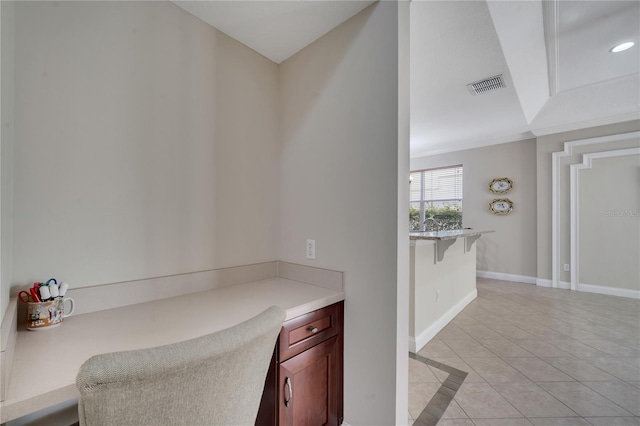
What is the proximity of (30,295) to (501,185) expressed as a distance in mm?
6063

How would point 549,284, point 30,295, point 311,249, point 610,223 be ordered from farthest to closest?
point 549,284 < point 610,223 < point 311,249 < point 30,295

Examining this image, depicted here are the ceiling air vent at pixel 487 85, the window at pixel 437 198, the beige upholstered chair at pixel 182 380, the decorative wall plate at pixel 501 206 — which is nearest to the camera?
the beige upholstered chair at pixel 182 380

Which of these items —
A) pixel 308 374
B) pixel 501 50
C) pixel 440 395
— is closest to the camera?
pixel 308 374

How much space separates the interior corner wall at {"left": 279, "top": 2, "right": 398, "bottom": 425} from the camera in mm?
1292

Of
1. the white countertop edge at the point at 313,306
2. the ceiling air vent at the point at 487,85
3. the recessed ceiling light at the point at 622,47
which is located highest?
the recessed ceiling light at the point at 622,47

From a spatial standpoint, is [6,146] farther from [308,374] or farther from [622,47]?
[622,47]

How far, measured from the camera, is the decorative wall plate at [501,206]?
16.0 feet

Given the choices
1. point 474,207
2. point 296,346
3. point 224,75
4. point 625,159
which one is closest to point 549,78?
point 625,159

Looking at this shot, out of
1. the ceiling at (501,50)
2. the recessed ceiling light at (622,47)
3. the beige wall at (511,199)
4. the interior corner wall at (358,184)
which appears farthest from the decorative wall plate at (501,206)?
the interior corner wall at (358,184)

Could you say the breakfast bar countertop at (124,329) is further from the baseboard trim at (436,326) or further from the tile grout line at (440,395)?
the baseboard trim at (436,326)

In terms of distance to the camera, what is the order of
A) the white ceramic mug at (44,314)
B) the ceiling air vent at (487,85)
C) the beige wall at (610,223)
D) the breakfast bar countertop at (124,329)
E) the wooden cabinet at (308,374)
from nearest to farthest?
the breakfast bar countertop at (124,329) < the white ceramic mug at (44,314) < the wooden cabinet at (308,374) < the ceiling air vent at (487,85) < the beige wall at (610,223)

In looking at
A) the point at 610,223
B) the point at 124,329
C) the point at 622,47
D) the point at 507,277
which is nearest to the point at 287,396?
the point at 124,329

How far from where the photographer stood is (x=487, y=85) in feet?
A: 9.65

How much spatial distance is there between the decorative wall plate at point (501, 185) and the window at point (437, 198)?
0.64 metres
